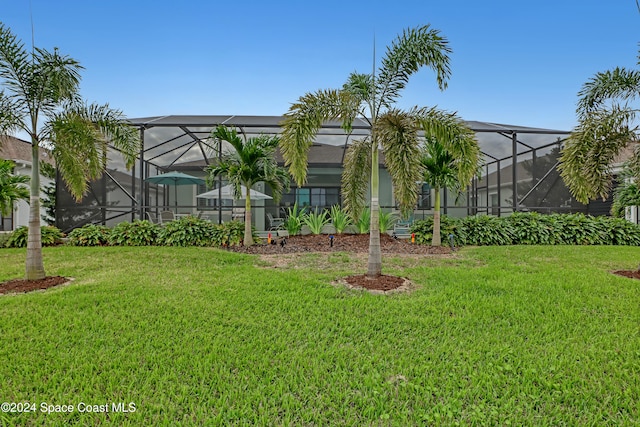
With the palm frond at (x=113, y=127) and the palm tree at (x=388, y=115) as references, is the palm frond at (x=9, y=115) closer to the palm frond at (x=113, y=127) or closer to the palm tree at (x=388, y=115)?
the palm frond at (x=113, y=127)

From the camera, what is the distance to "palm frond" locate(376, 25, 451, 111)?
489 cm

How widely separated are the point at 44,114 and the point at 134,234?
16.0 ft

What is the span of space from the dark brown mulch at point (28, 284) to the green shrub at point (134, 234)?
13.1 ft

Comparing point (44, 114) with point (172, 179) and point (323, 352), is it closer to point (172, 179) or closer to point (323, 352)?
point (323, 352)

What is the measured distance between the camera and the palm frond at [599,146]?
5.49 meters

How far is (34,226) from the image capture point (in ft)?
15.9

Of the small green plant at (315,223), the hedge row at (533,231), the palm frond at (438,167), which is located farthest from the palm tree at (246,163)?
the hedge row at (533,231)

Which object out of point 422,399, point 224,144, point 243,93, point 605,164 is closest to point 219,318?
point 422,399

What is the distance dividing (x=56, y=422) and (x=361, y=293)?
3.41 metres

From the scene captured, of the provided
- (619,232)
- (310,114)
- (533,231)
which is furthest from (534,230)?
(310,114)

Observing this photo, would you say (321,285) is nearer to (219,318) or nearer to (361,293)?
(361,293)

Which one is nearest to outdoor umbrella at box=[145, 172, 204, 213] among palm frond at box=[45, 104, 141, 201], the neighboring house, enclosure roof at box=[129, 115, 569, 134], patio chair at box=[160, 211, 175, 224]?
patio chair at box=[160, 211, 175, 224]

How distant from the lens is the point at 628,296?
4.38 meters

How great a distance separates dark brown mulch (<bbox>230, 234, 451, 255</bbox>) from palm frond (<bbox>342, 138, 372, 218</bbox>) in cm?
180
